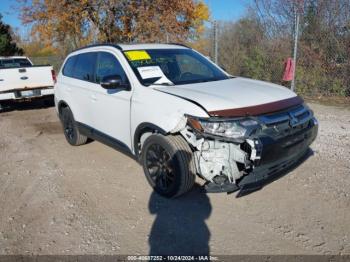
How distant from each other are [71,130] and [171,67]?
2437mm

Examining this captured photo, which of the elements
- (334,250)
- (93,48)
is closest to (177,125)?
(334,250)

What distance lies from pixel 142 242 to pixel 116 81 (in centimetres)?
189

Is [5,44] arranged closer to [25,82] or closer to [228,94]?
[25,82]

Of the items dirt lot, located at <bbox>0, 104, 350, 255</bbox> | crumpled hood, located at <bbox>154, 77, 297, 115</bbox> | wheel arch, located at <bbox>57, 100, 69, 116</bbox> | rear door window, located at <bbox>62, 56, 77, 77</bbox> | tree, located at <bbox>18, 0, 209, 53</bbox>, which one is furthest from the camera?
tree, located at <bbox>18, 0, 209, 53</bbox>

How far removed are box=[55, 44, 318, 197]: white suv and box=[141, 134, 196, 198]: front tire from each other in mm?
11

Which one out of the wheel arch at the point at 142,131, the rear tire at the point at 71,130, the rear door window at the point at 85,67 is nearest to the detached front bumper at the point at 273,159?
the wheel arch at the point at 142,131

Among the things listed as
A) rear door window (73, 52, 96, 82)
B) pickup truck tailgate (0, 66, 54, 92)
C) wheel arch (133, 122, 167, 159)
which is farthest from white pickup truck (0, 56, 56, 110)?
wheel arch (133, 122, 167, 159)

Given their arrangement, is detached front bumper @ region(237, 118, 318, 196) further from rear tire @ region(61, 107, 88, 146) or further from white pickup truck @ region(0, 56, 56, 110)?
white pickup truck @ region(0, 56, 56, 110)

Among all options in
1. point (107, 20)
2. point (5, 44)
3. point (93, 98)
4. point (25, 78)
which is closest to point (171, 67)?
point (93, 98)

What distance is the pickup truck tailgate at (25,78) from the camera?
8.18 metres

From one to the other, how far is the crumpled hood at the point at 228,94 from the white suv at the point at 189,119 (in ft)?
0.03

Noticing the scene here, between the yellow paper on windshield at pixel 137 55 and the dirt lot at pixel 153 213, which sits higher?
the yellow paper on windshield at pixel 137 55

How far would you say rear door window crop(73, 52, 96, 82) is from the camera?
4688mm

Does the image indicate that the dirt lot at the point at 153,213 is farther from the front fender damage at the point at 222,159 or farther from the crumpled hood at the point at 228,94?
the crumpled hood at the point at 228,94
